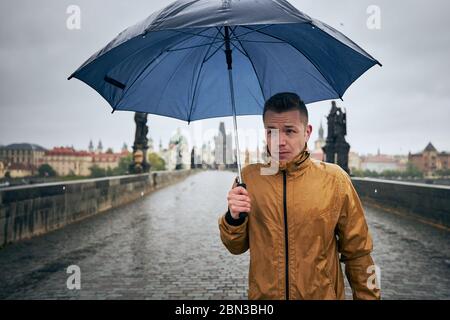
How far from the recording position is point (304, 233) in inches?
72.8

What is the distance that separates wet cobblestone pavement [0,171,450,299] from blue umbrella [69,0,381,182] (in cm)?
223

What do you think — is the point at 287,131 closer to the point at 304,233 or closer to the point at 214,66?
the point at 304,233

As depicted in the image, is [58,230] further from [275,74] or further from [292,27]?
[292,27]

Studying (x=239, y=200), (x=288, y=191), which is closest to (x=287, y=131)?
(x=288, y=191)

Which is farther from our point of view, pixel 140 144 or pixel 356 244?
pixel 140 144

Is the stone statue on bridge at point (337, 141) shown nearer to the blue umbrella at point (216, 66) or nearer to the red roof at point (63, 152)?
the blue umbrella at point (216, 66)

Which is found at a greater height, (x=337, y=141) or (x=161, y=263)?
(x=337, y=141)

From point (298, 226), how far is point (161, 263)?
13.5 ft

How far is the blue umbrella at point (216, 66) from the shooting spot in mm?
2352

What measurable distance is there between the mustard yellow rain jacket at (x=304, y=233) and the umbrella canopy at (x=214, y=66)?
25.5 inches

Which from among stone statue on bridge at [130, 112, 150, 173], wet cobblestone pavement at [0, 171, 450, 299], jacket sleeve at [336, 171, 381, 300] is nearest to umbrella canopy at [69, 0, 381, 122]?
jacket sleeve at [336, 171, 381, 300]

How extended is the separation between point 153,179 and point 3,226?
15493 millimetres

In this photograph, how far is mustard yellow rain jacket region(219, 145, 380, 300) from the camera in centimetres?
185
